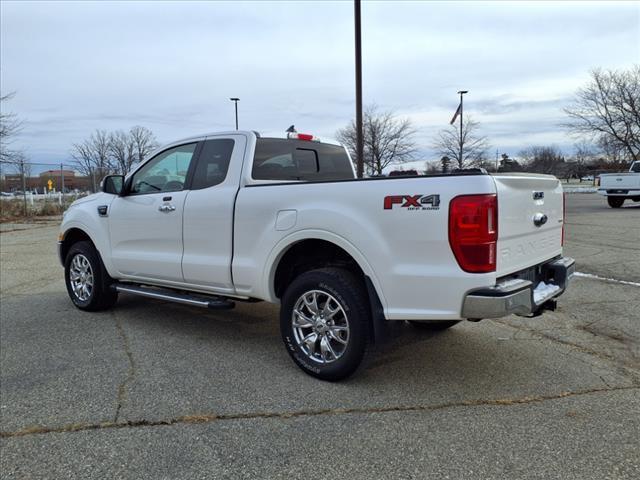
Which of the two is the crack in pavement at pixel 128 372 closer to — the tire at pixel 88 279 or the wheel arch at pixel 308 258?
the tire at pixel 88 279

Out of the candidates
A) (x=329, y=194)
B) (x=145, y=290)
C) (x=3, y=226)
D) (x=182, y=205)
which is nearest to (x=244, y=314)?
(x=145, y=290)

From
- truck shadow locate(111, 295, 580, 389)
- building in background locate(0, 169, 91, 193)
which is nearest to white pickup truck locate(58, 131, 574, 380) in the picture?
truck shadow locate(111, 295, 580, 389)

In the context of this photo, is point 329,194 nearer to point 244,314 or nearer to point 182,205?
point 182,205

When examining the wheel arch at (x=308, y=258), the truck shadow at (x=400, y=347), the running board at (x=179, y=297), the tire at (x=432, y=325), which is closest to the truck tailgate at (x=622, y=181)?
the truck shadow at (x=400, y=347)

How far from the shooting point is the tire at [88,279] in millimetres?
5887

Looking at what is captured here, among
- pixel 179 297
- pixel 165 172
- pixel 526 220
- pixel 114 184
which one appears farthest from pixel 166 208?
pixel 526 220

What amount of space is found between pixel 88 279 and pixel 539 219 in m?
4.84

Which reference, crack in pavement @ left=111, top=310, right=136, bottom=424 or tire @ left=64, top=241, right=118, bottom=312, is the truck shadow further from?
tire @ left=64, top=241, right=118, bottom=312

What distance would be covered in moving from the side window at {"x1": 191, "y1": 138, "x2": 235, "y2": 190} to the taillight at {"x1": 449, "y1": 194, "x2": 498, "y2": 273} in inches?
89.4

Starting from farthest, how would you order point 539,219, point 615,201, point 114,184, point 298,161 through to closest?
point 615,201 → point 114,184 → point 298,161 → point 539,219

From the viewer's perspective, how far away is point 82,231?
616 cm

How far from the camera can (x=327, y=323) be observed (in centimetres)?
385

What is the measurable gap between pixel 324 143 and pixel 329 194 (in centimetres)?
186

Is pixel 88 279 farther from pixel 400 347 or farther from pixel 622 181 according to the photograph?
pixel 622 181
